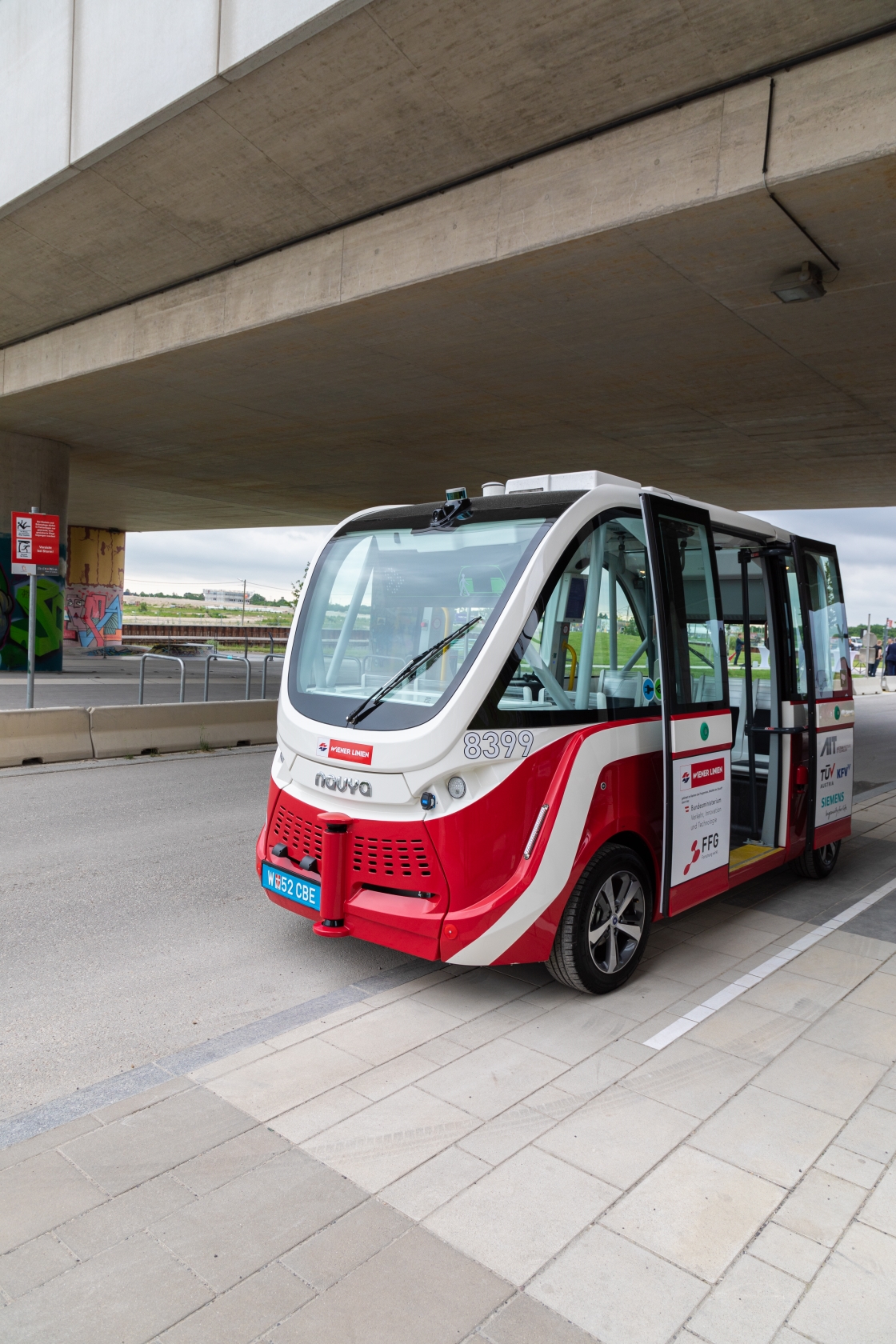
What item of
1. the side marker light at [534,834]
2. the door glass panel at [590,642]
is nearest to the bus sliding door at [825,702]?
the door glass panel at [590,642]

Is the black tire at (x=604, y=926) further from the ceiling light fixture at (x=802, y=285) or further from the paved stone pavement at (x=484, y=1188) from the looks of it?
the ceiling light fixture at (x=802, y=285)

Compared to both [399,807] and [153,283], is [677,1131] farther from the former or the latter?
[153,283]

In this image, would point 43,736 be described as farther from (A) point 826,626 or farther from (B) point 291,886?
(A) point 826,626

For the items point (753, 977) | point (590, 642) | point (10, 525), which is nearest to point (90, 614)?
point (10, 525)

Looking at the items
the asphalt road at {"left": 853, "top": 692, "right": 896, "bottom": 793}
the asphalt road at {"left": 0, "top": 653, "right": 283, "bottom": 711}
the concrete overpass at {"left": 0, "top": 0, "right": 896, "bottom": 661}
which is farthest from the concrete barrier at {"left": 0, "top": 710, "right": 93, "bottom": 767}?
the asphalt road at {"left": 853, "top": 692, "right": 896, "bottom": 793}

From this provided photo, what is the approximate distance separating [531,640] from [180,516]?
34.3m

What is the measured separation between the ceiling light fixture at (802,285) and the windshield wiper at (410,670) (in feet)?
20.6

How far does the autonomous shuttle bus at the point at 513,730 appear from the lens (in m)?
4.14

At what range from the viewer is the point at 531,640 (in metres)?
4.32

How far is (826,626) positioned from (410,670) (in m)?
3.78

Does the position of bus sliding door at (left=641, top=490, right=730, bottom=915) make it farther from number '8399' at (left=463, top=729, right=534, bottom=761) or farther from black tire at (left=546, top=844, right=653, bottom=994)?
number '8399' at (left=463, top=729, right=534, bottom=761)

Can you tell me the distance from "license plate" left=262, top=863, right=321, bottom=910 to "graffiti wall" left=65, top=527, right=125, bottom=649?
3655 cm

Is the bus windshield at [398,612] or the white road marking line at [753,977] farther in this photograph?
the bus windshield at [398,612]

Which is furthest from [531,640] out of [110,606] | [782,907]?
[110,606]
